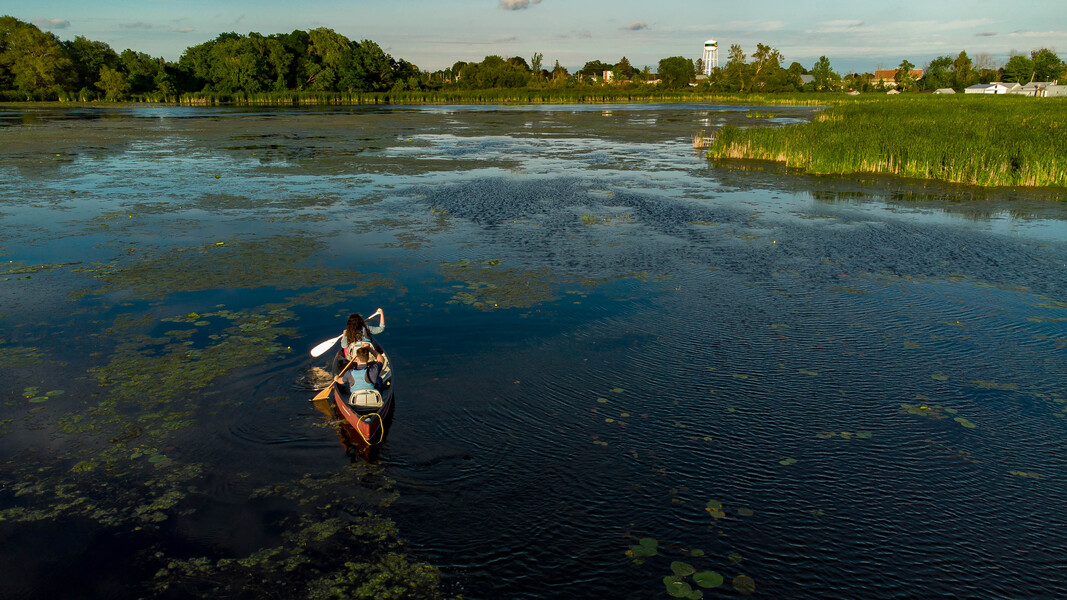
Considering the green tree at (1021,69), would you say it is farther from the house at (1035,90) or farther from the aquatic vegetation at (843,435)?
the aquatic vegetation at (843,435)

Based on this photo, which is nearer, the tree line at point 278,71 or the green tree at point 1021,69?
the tree line at point 278,71

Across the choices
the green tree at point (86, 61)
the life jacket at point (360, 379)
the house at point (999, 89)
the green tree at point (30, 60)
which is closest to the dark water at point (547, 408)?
the life jacket at point (360, 379)

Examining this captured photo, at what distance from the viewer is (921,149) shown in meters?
24.5

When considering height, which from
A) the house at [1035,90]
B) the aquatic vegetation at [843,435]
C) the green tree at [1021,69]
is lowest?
the aquatic vegetation at [843,435]

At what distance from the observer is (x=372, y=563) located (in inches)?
195

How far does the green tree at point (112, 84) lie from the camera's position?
4092 inches

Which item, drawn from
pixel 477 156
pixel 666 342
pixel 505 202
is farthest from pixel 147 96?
pixel 666 342

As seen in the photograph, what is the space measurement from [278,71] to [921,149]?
116318mm

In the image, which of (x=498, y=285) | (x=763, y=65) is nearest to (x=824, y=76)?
(x=763, y=65)

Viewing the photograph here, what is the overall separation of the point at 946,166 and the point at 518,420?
939 inches

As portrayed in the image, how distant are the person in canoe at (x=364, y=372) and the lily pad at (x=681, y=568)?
341 cm

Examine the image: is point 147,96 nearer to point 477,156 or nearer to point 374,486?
point 477,156

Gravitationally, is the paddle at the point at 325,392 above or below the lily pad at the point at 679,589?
above

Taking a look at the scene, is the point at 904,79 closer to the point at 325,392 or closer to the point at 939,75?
the point at 939,75
